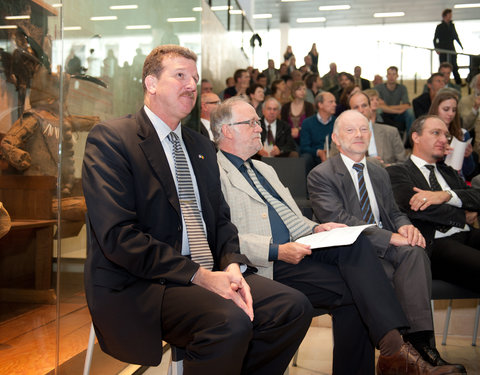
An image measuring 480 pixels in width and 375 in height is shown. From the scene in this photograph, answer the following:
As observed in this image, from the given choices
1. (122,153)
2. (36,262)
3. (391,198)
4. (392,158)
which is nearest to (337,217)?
(391,198)

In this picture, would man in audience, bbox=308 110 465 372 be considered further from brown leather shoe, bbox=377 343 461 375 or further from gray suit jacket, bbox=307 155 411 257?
brown leather shoe, bbox=377 343 461 375

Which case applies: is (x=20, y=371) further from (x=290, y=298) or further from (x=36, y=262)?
(x=290, y=298)

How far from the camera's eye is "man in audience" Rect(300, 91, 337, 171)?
16.8 feet

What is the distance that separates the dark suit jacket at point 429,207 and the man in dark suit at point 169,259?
136 centimetres

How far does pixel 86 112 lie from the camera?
2146mm

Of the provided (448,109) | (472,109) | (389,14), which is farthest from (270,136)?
(389,14)

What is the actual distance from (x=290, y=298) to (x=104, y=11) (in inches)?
63.9

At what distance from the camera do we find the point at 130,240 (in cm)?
151

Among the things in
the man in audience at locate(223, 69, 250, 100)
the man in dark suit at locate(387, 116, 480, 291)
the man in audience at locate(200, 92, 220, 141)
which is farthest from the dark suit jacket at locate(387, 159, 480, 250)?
the man in audience at locate(223, 69, 250, 100)

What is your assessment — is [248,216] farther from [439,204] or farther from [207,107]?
[207,107]

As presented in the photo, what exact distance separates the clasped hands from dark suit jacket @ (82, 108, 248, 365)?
46 mm

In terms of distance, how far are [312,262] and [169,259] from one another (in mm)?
897

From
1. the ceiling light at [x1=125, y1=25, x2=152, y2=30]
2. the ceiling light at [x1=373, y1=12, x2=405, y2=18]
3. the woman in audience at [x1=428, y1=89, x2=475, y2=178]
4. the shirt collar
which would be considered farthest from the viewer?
the ceiling light at [x1=373, y1=12, x2=405, y2=18]

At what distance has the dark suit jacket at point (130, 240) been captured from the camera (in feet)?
5.00
